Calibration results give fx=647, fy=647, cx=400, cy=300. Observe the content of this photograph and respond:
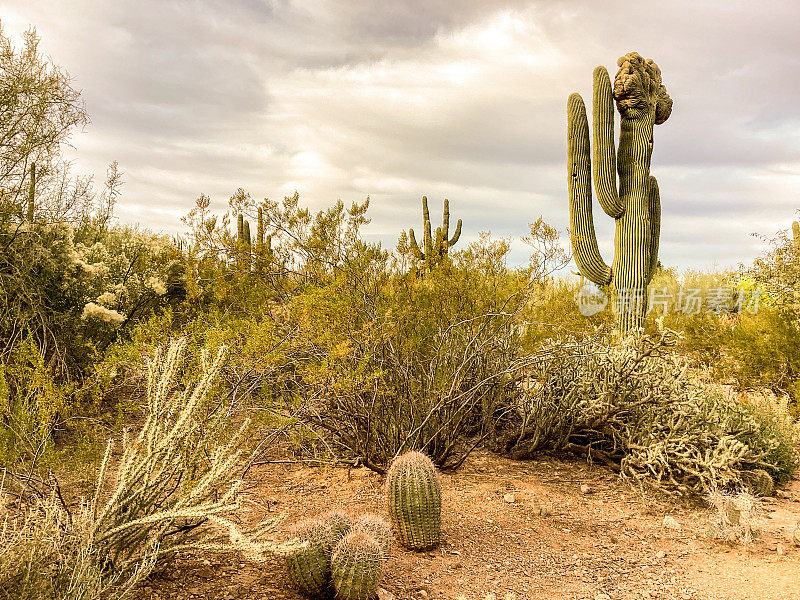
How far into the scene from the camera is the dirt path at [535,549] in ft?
11.4

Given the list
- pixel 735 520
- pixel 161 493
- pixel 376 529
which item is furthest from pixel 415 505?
pixel 735 520

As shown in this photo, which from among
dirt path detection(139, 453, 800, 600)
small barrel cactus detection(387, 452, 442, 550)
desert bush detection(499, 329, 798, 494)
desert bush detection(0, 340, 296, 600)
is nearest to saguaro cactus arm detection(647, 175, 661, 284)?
desert bush detection(499, 329, 798, 494)

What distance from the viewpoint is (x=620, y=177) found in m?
11.1

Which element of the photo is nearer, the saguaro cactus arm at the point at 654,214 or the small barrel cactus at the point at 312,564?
the small barrel cactus at the point at 312,564

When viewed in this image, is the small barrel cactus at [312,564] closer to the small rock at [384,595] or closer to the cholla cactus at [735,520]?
the small rock at [384,595]

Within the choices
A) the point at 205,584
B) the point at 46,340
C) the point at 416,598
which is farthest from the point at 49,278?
the point at 416,598

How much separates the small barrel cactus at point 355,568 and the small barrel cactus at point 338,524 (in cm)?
15

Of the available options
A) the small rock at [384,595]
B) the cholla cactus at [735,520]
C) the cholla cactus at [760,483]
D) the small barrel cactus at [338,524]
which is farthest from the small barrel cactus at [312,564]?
the cholla cactus at [760,483]

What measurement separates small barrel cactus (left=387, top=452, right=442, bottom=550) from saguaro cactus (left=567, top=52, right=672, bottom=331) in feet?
24.3

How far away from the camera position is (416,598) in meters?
3.35

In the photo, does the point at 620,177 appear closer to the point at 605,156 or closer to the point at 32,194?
the point at 605,156

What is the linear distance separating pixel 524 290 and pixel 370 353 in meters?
1.54

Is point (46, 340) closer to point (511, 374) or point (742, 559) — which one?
point (511, 374)

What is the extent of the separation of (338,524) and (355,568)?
0.35m
